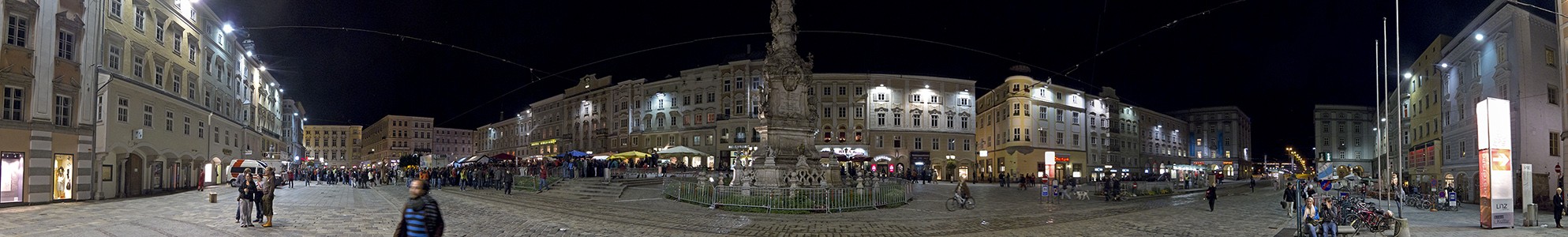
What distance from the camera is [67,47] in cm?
2544

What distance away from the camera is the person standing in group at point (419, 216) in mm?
8359

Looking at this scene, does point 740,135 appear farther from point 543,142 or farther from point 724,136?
point 543,142

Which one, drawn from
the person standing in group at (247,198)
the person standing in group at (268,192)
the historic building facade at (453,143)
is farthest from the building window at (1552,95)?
the historic building facade at (453,143)

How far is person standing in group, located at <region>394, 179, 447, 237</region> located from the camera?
27.4ft

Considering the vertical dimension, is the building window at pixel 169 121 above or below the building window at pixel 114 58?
below

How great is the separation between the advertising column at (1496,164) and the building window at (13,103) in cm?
3581

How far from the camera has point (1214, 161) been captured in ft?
360

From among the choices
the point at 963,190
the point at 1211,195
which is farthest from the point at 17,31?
the point at 1211,195

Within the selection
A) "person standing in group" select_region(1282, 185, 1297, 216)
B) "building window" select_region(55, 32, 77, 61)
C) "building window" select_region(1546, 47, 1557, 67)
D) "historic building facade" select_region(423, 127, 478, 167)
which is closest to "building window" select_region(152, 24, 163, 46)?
"building window" select_region(55, 32, 77, 61)

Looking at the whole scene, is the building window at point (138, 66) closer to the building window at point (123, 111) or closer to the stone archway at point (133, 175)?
the building window at point (123, 111)

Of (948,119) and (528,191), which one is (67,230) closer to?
(528,191)

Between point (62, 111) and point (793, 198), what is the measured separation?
71.4ft

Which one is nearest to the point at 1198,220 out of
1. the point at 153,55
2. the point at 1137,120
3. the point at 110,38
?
the point at 110,38

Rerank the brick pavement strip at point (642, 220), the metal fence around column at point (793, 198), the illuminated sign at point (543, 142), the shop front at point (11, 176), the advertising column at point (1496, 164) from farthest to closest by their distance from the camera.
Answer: the illuminated sign at point (543, 142) < the shop front at point (11, 176) < the metal fence around column at point (793, 198) < the advertising column at point (1496, 164) < the brick pavement strip at point (642, 220)
